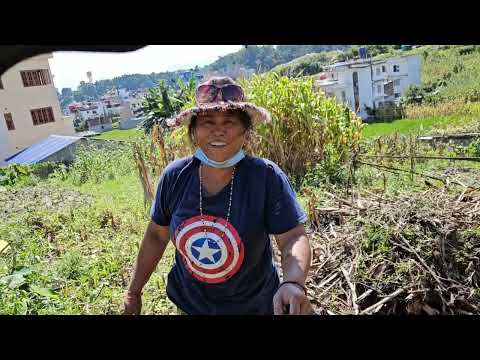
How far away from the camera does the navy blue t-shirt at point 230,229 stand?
1468 millimetres

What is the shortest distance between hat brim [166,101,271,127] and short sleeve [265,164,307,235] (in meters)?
0.21

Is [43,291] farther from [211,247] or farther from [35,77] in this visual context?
[211,247]

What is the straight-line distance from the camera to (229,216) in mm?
1485

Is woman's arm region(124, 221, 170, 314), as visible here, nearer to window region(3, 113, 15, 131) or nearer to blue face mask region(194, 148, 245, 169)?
blue face mask region(194, 148, 245, 169)

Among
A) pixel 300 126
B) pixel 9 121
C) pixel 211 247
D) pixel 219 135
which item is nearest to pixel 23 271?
pixel 9 121

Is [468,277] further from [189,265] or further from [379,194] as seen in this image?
[189,265]

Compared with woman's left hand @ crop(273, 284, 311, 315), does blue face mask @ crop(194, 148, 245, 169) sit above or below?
above

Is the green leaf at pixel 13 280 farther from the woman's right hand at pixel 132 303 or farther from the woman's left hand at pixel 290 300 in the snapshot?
the woman's left hand at pixel 290 300

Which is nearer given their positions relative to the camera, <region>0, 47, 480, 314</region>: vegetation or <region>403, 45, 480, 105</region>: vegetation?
<region>0, 47, 480, 314</region>: vegetation

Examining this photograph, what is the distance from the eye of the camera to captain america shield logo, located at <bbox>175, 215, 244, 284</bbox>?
1.48 m

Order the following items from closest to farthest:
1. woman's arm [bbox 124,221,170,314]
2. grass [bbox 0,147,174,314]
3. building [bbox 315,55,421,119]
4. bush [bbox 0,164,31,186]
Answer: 1. woman's arm [bbox 124,221,170,314]
2. grass [bbox 0,147,174,314]
3. building [bbox 315,55,421,119]
4. bush [bbox 0,164,31,186]

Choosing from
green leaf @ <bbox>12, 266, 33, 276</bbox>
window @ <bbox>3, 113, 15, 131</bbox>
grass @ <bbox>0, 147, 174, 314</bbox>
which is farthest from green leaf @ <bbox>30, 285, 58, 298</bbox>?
window @ <bbox>3, 113, 15, 131</bbox>
